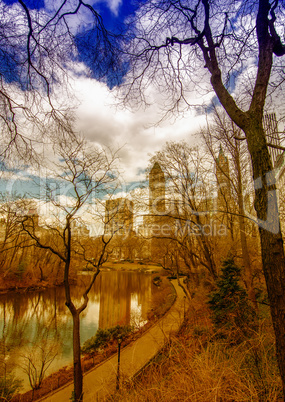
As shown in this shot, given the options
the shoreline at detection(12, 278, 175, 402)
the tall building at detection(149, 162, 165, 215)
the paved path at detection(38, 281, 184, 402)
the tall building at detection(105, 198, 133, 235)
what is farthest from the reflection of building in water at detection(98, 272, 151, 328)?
the tall building at detection(105, 198, 133, 235)

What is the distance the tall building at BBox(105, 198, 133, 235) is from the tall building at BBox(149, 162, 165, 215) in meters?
2.31

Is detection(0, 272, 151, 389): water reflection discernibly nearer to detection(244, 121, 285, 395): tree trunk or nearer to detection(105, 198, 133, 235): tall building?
detection(105, 198, 133, 235): tall building

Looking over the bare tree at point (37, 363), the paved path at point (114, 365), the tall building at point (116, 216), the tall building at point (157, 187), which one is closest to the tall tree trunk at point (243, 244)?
the paved path at point (114, 365)

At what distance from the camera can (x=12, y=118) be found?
3.36 metres

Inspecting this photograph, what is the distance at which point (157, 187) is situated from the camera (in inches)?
451

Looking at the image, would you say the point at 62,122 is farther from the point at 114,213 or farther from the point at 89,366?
the point at 89,366

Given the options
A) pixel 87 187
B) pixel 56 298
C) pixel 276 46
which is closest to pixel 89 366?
pixel 87 187

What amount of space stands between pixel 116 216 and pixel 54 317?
12.1 meters

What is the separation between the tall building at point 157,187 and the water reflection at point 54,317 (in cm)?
789

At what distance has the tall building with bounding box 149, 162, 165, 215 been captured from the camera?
1110 cm

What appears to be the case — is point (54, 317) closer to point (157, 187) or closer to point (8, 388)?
point (8, 388)

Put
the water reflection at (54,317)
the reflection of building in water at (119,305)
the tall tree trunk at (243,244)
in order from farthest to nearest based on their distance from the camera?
the reflection of building in water at (119,305) < the water reflection at (54,317) < the tall tree trunk at (243,244)

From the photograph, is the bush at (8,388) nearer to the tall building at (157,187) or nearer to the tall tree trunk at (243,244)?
the tall building at (157,187)

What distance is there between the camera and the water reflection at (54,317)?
34.6 ft
